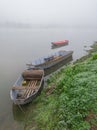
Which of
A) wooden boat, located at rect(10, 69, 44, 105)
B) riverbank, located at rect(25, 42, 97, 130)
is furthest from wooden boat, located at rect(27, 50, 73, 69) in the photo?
riverbank, located at rect(25, 42, 97, 130)

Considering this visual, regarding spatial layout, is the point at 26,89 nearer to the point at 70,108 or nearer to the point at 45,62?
the point at 70,108

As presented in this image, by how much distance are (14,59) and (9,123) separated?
46.7 ft

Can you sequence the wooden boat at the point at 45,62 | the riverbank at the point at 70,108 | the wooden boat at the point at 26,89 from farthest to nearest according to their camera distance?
the wooden boat at the point at 45,62
the wooden boat at the point at 26,89
the riverbank at the point at 70,108

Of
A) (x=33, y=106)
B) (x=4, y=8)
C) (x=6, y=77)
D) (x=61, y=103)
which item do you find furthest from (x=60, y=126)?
(x=4, y=8)

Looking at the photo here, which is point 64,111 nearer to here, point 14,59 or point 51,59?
point 51,59

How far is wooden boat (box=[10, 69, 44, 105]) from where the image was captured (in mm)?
11120

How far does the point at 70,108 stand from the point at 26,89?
504 centimetres

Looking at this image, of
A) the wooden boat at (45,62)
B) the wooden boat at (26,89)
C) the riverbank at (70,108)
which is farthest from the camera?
the wooden boat at (45,62)

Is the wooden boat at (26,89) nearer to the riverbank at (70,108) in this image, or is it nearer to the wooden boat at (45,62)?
the riverbank at (70,108)

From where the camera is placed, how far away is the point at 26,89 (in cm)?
1236

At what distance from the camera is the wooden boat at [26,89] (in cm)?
1112

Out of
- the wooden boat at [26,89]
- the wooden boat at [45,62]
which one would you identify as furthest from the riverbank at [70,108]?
the wooden boat at [45,62]

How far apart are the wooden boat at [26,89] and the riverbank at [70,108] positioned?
0.63m

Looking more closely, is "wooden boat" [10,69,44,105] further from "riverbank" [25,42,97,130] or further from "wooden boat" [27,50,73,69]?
"wooden boat" [27,50,73,69]
